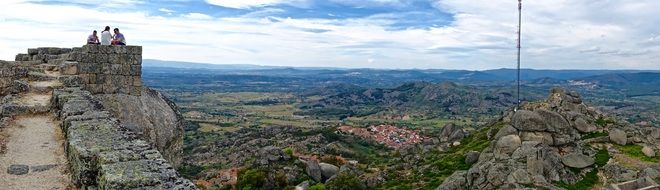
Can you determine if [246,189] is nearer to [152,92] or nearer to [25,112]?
[152,92]

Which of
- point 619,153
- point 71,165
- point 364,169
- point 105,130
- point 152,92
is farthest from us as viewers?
point 364,169

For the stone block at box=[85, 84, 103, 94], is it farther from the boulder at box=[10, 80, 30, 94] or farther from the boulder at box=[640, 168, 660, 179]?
the boulder at box=[640, 168, 660, 179]

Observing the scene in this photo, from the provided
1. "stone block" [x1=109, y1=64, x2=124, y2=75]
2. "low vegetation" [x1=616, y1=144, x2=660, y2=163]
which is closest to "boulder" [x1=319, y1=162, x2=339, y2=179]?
"low vegetation" [x1=616, y1=144, x2=660, y2=163]

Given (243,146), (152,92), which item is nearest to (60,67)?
(152,92)

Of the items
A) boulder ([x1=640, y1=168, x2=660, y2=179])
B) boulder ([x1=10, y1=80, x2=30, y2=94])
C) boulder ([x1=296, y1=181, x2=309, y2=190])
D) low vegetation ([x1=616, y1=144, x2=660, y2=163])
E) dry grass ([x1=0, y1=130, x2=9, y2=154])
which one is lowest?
boulder ([x1=296, y1=181, x2=309, y2=190])

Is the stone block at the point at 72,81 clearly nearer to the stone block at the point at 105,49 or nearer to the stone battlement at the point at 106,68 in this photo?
the stone battlement at the point at 106,68

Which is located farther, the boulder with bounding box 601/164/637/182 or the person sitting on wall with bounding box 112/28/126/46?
the boulder with bounding box 601/164/637/182

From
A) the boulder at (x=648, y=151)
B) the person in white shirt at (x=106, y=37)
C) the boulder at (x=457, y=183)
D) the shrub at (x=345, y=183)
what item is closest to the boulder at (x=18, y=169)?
the person in white shirt at (x=106, y=37)

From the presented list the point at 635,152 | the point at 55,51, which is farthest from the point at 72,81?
the point at 635,152
